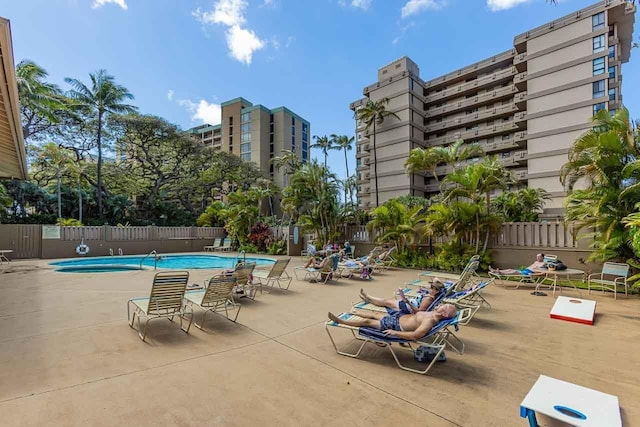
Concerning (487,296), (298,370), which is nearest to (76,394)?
(298,370)

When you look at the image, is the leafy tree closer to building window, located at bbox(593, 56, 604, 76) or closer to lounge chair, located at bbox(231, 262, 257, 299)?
lounge chair, located at bbox(231, 262, 257, 299)

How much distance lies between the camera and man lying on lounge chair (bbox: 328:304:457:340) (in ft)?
12.0

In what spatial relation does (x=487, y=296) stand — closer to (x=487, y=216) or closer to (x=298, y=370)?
(x=487, y=216)

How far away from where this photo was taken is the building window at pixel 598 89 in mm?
28016

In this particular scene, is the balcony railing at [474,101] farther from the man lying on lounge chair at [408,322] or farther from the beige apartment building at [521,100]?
the man lying on lounge chair at [408,322]

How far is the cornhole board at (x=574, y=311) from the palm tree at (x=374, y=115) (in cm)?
3585

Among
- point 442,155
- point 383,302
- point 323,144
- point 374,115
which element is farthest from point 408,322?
point 323,144

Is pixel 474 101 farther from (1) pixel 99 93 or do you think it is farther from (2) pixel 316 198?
(1) pixel 99 93

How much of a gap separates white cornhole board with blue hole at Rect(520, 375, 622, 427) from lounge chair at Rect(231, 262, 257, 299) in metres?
5.29

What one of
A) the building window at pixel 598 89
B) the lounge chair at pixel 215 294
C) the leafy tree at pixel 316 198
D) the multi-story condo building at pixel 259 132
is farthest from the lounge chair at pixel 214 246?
the multi-story condo building at pixel 259 132

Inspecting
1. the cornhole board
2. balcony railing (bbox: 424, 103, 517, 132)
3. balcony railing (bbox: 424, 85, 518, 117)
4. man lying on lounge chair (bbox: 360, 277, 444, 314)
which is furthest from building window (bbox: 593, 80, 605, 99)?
man lying on lounge chair (bbox: 360, 277, 444, 314)

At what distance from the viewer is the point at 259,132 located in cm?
6325

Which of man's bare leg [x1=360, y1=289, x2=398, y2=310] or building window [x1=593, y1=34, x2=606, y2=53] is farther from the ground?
building window [x1=593, y1=34, x2=606, y2=53]

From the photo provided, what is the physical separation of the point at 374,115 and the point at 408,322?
39.0 metres
